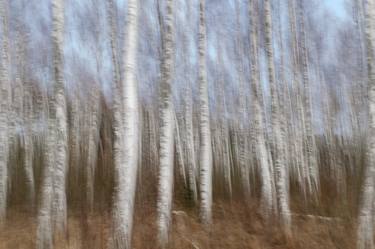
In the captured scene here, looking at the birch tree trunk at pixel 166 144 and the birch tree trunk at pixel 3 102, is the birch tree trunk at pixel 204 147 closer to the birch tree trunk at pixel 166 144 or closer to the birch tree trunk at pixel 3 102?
the birch tree trunk at pixel 166 144

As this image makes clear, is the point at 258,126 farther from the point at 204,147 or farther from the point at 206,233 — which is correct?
the point at 206,233

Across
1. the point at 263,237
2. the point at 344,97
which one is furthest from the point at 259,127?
the point at 344,97

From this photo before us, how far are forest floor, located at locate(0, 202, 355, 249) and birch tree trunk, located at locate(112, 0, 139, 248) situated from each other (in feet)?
1.56

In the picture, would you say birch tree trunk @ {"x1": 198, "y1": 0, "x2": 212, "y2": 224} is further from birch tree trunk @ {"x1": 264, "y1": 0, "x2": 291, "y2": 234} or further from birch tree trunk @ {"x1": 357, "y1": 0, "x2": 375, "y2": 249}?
birch tree trunk @ {"x1": 357, "y1": 0, "x2": 375, "y2": 249}

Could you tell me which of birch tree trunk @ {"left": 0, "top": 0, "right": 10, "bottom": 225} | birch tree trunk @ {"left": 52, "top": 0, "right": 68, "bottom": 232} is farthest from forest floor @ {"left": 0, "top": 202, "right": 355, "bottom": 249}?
birch tree trunk @ {"left": 0, "top": 0, "right": 10, "bottom": 225}

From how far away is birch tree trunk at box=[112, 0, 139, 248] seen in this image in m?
8.63

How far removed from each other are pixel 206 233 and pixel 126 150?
376 cm

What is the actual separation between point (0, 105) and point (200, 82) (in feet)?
22.5

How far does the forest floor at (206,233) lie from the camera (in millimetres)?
10078

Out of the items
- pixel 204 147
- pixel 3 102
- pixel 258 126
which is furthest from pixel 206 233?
pixel 3 102

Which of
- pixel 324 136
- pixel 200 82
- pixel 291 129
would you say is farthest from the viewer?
pixel 324 136

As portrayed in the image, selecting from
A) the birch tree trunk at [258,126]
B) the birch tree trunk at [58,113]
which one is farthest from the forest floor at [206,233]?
the birch tree trunk at [58,113]

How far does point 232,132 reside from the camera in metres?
26.6

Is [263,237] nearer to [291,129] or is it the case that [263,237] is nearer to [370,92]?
[370,92]
